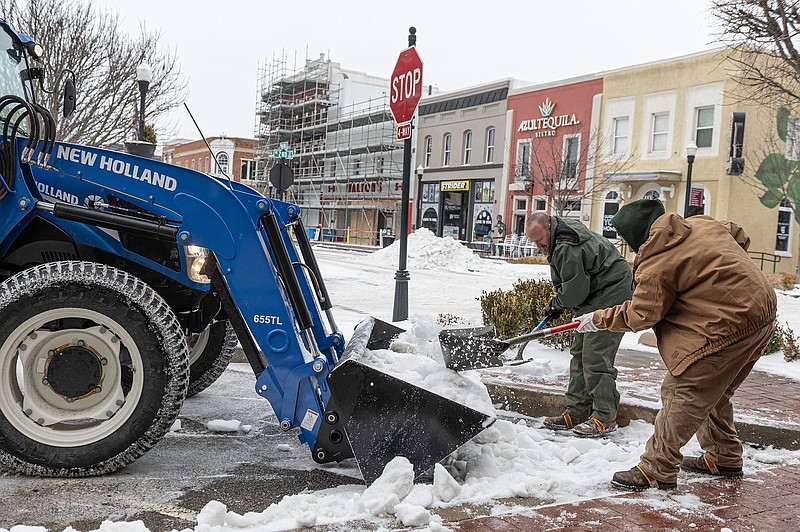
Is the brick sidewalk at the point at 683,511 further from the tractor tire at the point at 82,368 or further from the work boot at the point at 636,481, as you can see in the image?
the tractor tire at the point at 82,368

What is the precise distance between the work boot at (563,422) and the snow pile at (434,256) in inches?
702

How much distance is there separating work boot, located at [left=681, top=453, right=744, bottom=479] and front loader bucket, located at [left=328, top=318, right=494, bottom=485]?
4.96 ft

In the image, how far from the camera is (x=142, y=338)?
3953 mm

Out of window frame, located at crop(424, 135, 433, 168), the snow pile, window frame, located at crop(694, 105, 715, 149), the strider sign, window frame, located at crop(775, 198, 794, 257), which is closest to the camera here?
the snow pile

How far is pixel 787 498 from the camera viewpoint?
3914mm

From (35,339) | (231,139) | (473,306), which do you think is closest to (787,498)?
(35,339)

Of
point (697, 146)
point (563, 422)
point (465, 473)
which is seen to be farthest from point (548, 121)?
point (465, 473)

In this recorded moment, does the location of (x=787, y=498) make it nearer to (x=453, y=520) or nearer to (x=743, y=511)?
(x=743, y=511)

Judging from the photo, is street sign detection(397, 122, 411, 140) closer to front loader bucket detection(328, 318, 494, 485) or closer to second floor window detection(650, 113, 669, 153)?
front loader bucket detection(328, 318, 494, 485)

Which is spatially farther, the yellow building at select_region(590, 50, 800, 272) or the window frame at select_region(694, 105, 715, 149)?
the window frame at select_region(694, 105, 715, 149)

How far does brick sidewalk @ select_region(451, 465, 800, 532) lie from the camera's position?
132 inches

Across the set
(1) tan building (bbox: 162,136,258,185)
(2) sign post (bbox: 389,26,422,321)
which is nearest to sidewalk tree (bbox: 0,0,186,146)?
(2) sign post (bbox: 389,26,422,321)

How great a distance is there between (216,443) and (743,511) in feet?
10.3

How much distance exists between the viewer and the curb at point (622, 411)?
504cm
